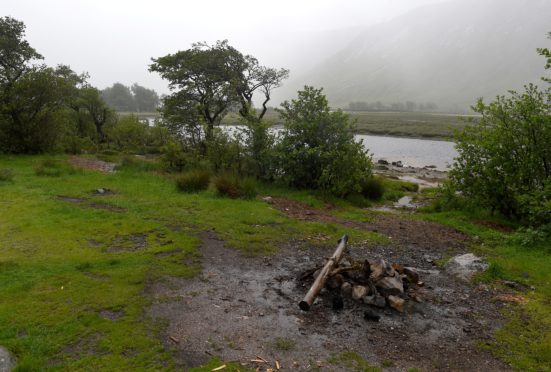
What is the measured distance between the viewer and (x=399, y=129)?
3944 inches

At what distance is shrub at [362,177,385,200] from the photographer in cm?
2225

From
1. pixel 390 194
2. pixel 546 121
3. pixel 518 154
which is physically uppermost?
pixel 546 121

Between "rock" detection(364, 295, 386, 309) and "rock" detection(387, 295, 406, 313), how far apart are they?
0.49 feet

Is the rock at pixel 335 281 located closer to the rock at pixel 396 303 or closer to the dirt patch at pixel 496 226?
the rock at pixel 396 303

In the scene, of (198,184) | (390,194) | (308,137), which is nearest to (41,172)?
(198,184)

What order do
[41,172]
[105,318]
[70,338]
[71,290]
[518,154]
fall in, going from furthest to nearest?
1. [41,172]
2. [518,154]
3. [71,290]
4. [105,318]
5. [70,338]

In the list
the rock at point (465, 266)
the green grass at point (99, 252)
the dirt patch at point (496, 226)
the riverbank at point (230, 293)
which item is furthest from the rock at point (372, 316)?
the dirt patch at point (496, 226)

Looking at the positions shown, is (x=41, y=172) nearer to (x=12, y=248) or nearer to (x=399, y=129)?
(x=12, y=248)

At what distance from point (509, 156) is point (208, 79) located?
914 inches

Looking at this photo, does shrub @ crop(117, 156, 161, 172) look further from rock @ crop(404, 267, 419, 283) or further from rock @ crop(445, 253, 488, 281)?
rock @ crop(445, 253, 488, 281)

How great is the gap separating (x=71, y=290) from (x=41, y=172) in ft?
48.9

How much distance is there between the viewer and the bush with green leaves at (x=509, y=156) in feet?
47.2

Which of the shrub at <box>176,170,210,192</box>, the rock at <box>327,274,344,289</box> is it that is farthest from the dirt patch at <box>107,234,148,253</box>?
the shrub at <box>176,170,210,192</box>

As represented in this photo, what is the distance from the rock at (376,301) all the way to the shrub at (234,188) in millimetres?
9901
